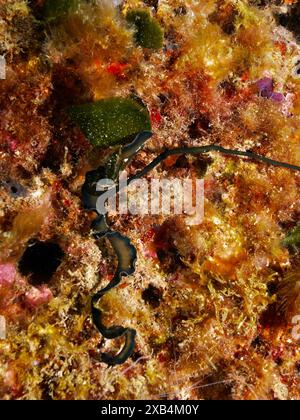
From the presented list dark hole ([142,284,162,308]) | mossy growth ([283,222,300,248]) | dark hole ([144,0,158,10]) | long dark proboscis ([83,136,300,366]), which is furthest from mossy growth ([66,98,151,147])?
mossy growth ([283,222,300,248])

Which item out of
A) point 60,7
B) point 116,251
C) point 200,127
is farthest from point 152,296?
point 60,7

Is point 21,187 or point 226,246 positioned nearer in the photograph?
point 21,187

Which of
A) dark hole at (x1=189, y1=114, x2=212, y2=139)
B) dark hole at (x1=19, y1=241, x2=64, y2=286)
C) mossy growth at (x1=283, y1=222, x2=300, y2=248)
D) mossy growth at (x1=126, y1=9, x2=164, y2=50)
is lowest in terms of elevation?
dark hole at (x1=19, y1=241, x2=64, y2=286)

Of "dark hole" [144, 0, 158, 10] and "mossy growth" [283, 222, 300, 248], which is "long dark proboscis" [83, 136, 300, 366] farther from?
"mossy growth" [283, 222, 300, 248]

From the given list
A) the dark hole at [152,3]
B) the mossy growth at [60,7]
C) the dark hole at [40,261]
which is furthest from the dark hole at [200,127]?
the dark hole at [40,261]

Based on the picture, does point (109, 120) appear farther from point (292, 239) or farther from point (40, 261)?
point (292, 239)

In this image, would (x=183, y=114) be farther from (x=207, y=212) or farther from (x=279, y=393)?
(x=279, y=393)

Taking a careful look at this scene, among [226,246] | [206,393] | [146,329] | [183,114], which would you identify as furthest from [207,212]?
[206,393]
